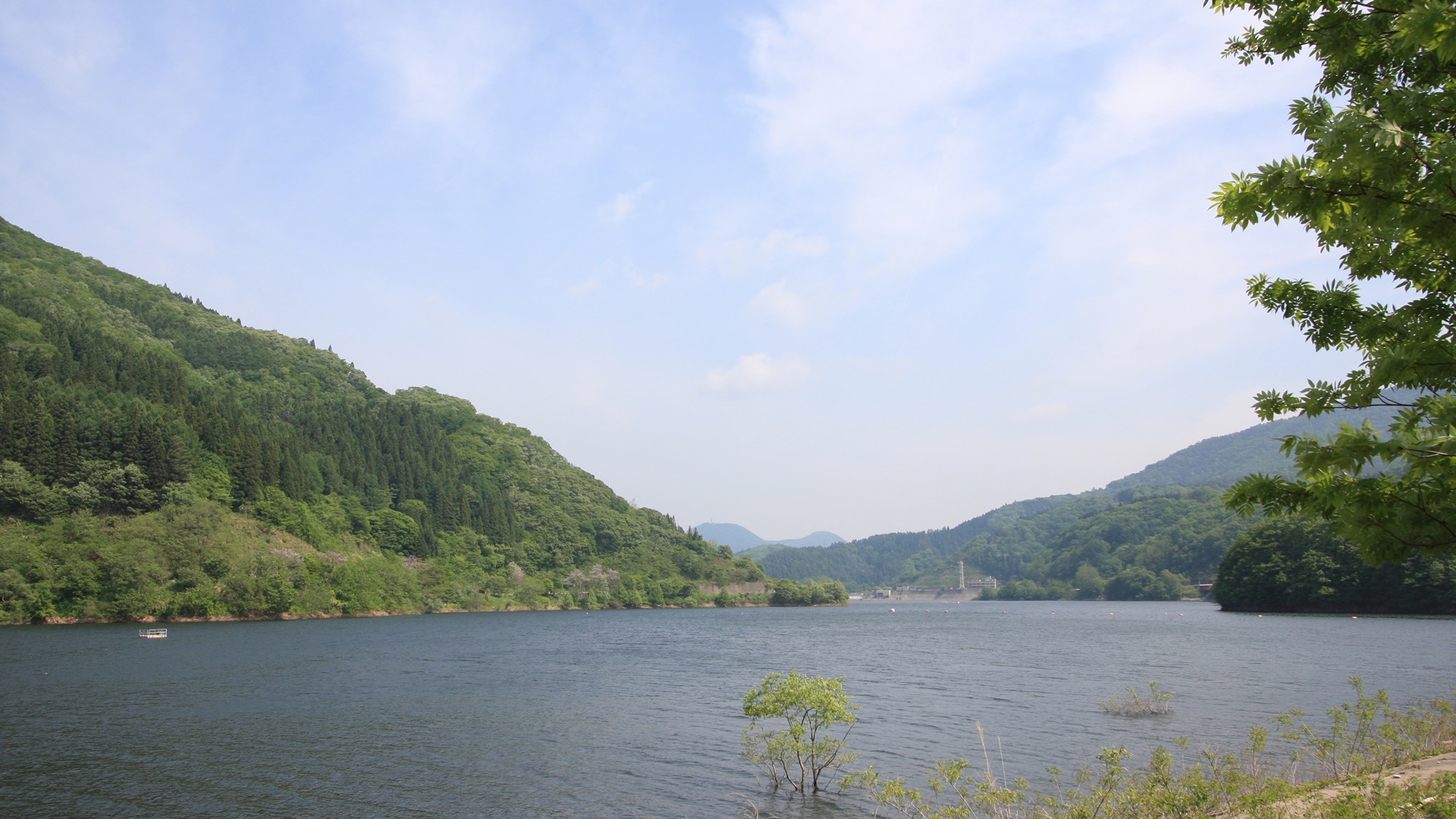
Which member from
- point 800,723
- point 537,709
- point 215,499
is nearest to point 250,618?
point 215,499

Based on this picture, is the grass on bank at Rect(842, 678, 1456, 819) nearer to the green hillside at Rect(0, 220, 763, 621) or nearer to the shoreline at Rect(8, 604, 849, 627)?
the shoreline at Rect(8, 604, 849, 627)

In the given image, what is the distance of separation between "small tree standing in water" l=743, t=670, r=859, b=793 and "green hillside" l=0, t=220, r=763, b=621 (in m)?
92.6

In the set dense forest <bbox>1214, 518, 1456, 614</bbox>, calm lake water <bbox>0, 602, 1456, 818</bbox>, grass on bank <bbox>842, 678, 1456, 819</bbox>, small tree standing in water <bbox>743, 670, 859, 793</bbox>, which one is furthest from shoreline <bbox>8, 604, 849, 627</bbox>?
dense forest <bbox>1214, 518, 1456, 614</bbox>

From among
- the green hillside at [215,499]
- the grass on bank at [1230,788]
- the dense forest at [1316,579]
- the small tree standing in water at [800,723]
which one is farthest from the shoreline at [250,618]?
the dense forest at [1316,579]

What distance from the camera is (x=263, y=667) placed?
176 feet

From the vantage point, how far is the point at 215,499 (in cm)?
11238

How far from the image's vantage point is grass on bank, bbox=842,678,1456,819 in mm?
13906

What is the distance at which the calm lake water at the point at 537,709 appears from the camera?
2480 centimetres

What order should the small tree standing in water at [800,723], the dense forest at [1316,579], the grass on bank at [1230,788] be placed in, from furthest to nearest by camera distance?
1. the dense forest at [1316,579]
2. the small tree standing in water at [800,723]
3. the grass on bank at [1230,788]

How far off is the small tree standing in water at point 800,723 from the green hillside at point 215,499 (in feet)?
304

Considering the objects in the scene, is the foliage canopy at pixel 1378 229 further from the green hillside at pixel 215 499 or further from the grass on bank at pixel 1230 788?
the green hillside at pixel 215 499

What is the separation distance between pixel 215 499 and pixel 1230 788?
12856cm

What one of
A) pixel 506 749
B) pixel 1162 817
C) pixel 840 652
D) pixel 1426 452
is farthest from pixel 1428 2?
pixel 840 652

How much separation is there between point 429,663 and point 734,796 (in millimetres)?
43070
